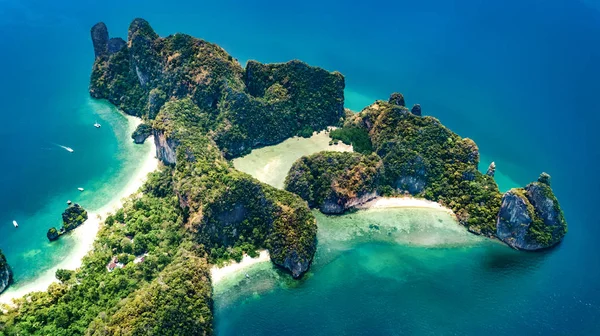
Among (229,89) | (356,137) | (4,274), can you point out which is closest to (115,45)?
(229,89)

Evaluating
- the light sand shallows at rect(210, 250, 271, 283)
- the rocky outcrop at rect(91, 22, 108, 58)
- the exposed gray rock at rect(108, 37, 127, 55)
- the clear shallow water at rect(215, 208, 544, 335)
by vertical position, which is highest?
the rocky outcrop at rect(91, 22, 108, 58)

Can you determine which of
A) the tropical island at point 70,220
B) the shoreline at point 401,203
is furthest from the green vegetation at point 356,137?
the tropical island at point 70,220

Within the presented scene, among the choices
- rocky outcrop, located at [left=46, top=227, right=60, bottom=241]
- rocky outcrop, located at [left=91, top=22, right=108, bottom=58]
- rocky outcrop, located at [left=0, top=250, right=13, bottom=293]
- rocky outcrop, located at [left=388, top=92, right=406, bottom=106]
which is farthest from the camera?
rocky outcrop, located at [left=91, top=22, right=108, bottom=58]

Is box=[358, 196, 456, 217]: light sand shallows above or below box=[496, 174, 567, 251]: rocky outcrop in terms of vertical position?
above

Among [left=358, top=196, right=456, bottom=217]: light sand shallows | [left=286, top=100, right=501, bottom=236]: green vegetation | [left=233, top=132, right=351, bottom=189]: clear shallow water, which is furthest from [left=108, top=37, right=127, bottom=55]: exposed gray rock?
[left=358, top=196, right=456, bottom=217]: light sand shallows

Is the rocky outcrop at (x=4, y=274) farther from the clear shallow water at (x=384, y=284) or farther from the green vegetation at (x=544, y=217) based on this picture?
the green vegetation at (x=544, y=217)

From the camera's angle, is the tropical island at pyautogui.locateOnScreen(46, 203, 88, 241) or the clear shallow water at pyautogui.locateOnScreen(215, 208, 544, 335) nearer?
the clear shallow water at pyautogui.locateOnScreen(215, 208, 544, 335)

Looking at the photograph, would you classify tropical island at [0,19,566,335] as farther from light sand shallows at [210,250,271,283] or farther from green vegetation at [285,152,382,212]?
light sand shallows at [210,250,271,283]

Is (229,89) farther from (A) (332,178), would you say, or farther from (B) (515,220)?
(B) (515,220)
